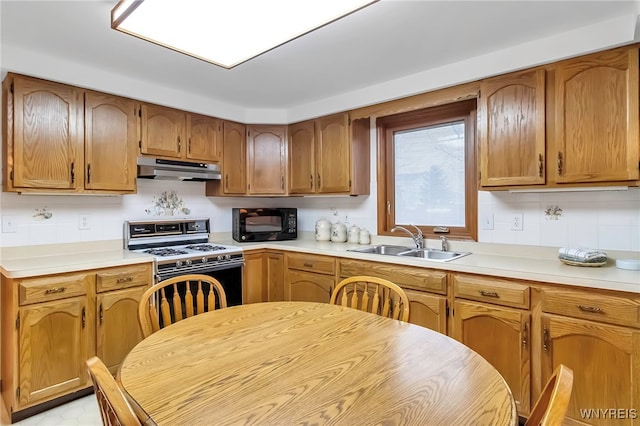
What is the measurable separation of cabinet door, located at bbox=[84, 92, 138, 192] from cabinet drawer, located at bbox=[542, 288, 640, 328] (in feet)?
9.44

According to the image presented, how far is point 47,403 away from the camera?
2.03 meters

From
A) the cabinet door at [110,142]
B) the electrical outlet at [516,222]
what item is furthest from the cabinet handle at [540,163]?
the cabinet door at [110,142]

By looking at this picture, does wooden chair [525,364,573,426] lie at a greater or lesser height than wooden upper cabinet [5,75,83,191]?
lesser

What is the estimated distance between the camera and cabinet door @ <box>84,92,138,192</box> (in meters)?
2.43

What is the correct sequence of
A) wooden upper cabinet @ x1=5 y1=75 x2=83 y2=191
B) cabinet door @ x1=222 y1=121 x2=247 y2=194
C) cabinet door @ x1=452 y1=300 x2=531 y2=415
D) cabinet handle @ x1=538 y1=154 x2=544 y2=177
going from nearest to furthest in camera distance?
1. cabinet door @ x1=452 y1=300 x2=531 y2=415
2. cabinet handle @ x1=538 y1=154 x2=544 y2=177
3. wooden upper cabinet @ x1=5 y1=75 x2=83 y2=191
4. cabinet door @ x1=222 y1=121 x2=247 y2=194

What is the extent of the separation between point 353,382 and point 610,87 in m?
2.07

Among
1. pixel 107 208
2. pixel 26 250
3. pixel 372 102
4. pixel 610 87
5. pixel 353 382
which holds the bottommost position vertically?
pixel 353 382

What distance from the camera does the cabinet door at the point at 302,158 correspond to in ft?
10.8

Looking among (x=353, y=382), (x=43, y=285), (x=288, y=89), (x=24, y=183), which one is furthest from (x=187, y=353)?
(x=288, y=89)

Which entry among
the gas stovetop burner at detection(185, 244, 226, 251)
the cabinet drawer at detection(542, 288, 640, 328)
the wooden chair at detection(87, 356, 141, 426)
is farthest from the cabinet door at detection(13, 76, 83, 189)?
the cabinet drawer at detection(542, 288, 640, 328)

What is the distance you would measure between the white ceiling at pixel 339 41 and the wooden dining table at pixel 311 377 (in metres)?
1.28

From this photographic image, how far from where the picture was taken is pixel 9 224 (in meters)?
2.30

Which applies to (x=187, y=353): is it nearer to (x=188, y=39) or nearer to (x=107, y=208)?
(x=188, y=39)

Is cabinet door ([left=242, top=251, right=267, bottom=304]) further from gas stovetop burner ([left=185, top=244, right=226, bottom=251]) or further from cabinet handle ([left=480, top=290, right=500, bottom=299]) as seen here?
cabinet handle ([left=480, top=290, right=500, bottom=299])
